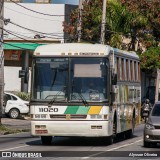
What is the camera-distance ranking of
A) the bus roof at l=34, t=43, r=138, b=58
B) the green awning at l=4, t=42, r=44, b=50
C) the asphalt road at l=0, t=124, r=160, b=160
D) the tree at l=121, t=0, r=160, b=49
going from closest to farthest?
the asphalt road at l=0, t=124, r=160, b=160
the bus roof at l=34, t=43, r=138, b=58
the green awning at l=4, t=42, r=44, b=50
the tree at l=121, t=0, r=160, b=49

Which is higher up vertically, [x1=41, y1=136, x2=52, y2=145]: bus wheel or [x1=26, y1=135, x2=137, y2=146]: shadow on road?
[x1=41, y1=136, x2=52, y2=145]: bus wheel

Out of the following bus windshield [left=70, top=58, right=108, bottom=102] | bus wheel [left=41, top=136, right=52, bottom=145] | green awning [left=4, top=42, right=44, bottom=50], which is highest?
green awning [left=4, top=42, right=44, bottom=50]

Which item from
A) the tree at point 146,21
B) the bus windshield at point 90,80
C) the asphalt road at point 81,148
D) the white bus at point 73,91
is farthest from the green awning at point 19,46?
the bus windshield at point 90,80

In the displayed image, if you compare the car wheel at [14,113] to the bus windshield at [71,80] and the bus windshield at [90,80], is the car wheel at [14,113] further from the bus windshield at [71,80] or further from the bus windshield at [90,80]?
the bus windshield at [90,80]

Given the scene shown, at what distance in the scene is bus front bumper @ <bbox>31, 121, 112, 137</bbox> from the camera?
24547mm

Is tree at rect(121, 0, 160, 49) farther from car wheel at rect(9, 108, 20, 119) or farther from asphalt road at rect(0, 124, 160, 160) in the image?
asphalt road at rect(0, 124, 160, 160)

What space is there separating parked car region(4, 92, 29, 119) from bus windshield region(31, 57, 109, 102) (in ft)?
67.2

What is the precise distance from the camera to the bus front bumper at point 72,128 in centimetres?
2455

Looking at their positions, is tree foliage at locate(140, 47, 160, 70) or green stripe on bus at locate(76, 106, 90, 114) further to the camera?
tree foliage at locate(140, 47, 160, 70)

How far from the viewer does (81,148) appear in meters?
24.2

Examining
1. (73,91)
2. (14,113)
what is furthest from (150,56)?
(73,91)

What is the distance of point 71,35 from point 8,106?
10.4 meters

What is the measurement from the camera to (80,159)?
64.7 feet

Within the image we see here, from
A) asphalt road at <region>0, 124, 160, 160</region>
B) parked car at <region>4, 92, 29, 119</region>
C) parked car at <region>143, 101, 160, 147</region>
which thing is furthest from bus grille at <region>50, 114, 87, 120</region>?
parked car at <region>4, 92, 29, 119</region>
